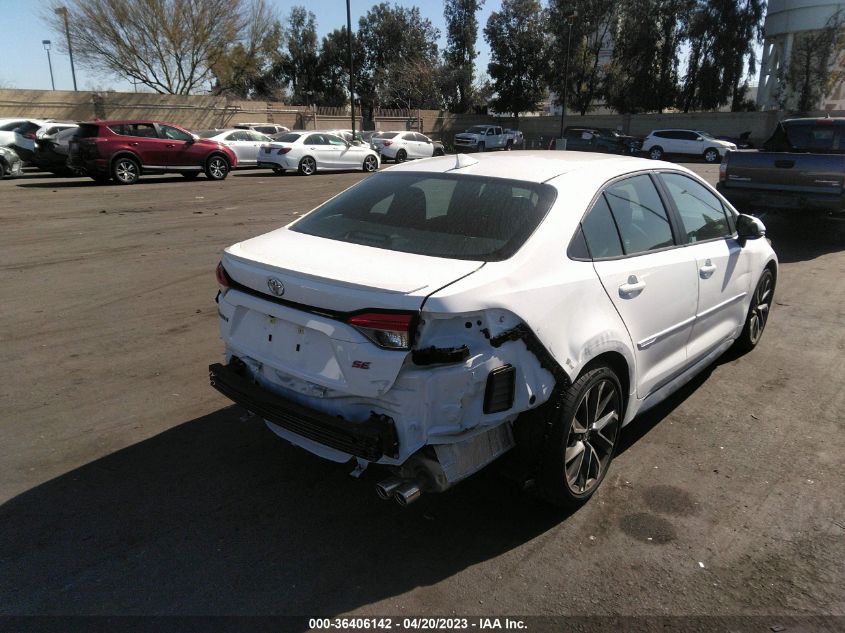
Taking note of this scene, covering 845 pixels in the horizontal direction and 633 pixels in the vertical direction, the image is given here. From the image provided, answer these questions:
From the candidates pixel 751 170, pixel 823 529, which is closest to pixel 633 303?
pixel 823 529

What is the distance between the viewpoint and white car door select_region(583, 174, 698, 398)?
11.3ft

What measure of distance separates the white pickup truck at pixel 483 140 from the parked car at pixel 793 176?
90.6 ft

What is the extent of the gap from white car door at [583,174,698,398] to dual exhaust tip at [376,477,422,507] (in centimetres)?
141

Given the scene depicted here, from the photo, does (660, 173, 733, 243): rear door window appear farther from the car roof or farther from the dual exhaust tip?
the dual exhaust tip

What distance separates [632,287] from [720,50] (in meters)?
51.5

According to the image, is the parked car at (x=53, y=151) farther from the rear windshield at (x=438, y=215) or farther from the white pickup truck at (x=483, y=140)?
the white pickup truck at (x=483, y=140)

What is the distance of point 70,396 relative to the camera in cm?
456

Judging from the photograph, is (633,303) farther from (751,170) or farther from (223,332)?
(751,170)

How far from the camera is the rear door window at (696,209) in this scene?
428 cm

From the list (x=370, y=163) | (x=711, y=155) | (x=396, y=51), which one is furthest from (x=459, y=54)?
(x=370, y=163)

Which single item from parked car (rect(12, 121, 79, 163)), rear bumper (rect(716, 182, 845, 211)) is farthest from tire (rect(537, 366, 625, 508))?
parked car (rect(12, 121, 79, 163))

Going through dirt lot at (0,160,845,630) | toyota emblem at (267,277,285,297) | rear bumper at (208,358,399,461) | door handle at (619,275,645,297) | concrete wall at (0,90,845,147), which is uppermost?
concrete wall at (0,90,845,147)

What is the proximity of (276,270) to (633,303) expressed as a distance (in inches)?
74.0

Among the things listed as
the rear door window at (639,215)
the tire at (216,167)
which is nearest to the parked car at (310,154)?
the tire at (216,167)
